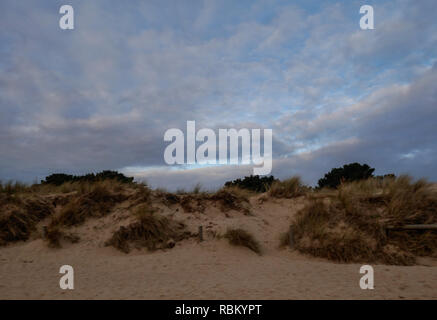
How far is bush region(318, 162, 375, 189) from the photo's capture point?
57.6 ft

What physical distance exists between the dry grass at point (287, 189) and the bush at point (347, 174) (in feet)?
16.9

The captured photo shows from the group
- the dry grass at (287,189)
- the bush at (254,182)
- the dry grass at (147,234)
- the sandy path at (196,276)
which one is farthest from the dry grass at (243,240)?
the bush at (254,182)

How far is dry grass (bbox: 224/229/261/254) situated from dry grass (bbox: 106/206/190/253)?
1.73 meters

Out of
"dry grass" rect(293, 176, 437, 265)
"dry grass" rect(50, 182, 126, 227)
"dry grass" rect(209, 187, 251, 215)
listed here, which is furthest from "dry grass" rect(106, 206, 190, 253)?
"dry grass" rect(293, 176, 437, 265)

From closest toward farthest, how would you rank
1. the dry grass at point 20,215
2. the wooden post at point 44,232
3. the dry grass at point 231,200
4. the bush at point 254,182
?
the wooden post at point 44,232 → the dry grass at point 20,215 → the dry grass at point 231,200 → the bush at point 254,182

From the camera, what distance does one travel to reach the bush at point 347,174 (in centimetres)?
1756

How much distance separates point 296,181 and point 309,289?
25.9 ft

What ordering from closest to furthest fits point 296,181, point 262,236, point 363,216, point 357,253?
point 357,253 → point 363,216 → point 262,236 → point 296,181

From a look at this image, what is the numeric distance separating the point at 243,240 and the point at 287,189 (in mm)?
4676

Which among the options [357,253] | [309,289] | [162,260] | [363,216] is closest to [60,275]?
[162,260]

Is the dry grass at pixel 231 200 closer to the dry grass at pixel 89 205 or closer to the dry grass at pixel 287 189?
the dry grass at pixel 287 189

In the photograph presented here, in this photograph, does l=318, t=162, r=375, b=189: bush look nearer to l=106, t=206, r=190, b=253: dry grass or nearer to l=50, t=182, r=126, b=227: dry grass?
l=106, t=206, r=190, b=253: dry grass

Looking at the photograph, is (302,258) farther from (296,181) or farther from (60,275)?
(60,275)
